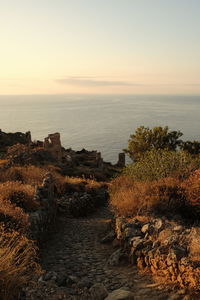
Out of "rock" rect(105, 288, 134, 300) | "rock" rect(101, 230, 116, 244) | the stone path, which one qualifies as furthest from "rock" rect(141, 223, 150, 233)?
"rock" rect(105, 288, 134, 300)

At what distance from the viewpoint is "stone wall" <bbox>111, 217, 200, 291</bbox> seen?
7.73 meters

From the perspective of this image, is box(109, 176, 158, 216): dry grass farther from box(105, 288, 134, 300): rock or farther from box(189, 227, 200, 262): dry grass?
box(105, 288, 134, 300): rock

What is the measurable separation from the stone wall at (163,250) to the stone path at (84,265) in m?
0.43

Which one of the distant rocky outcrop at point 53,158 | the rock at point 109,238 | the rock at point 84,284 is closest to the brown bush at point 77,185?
the distant rocky outcrop at point 53,158

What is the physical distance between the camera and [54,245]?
536 inches

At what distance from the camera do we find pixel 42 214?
1414 cm

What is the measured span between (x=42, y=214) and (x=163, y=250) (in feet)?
22.2

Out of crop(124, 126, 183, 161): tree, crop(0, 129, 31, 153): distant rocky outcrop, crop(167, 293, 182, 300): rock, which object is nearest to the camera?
crop(167, 293, 182, 300): rock

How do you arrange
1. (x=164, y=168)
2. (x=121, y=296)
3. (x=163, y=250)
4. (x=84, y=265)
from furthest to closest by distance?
(x=164, y=168), (x=84, y=265), (x=163, y=250), (x=121, y=296)

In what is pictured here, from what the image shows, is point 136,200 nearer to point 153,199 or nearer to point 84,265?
point 153,199

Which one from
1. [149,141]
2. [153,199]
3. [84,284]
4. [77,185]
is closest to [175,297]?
[84,284]

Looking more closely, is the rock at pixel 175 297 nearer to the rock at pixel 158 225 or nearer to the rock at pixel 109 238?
the rock at pixel 158 225

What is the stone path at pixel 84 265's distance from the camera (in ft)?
27.3

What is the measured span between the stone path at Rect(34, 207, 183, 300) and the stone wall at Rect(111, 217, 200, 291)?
43 cm
